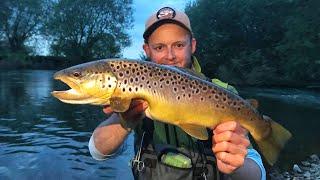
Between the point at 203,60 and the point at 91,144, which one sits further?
the point at 203,60

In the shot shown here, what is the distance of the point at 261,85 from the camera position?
153 feet

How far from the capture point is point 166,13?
4305 millimetres

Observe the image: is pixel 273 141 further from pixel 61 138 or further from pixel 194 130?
pixel 61 138

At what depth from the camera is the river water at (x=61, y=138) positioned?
1148 cm

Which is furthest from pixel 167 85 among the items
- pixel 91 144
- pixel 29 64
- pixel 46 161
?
pixel 29 64

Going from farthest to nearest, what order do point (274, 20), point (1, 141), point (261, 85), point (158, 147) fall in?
point (274, 20), point (261, 85), point (1, 141), point (158, 147)

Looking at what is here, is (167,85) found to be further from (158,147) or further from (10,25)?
(10,25)

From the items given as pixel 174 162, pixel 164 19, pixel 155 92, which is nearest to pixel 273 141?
pixel 174 162

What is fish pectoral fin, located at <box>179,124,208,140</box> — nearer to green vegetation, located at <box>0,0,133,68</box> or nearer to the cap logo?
the cap logo

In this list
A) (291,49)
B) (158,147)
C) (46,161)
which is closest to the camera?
(158,147)

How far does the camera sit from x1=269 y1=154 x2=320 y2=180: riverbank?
11.6 m

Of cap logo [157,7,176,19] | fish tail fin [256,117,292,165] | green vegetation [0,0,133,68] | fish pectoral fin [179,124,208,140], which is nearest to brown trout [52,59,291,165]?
fish pectoral fin [179,124,208,140]

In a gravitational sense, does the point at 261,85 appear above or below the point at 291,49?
below

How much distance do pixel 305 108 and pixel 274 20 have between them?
2727 centimetres
